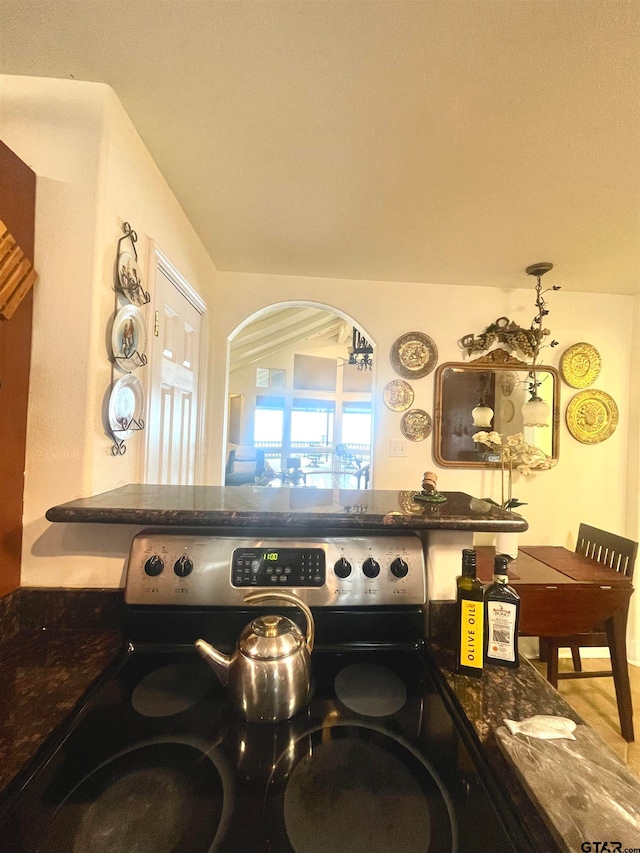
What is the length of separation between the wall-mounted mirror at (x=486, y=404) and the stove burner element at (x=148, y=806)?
2.27 metres

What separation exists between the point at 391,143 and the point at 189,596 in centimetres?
149

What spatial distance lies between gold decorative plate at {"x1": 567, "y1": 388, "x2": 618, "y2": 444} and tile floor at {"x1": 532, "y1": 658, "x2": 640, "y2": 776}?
4.86 feet

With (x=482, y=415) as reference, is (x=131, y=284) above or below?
above

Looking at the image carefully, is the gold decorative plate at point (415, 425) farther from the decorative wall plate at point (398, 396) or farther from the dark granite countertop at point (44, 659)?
the dark granite countertop at point (44, 659)

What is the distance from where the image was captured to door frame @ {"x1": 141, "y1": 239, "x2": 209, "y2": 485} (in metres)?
1.41

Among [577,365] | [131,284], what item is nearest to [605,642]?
[577,365]

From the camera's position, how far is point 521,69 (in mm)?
1001

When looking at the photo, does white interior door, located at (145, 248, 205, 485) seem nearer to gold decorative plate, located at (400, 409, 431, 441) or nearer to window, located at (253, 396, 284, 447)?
gold decorative plate, located at (400, 409, 431, 441)

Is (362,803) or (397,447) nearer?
(362,803)

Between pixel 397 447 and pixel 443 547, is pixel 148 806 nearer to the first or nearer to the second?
pixel 443 547

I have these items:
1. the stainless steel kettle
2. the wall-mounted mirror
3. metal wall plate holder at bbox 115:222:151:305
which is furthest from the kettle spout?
the wall-mounted mirror

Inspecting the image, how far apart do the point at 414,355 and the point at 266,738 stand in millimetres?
2323

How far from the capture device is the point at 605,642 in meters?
2.00

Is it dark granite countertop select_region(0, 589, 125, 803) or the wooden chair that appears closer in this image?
dark granite countertop select_region(0, 589, 125, 803)
